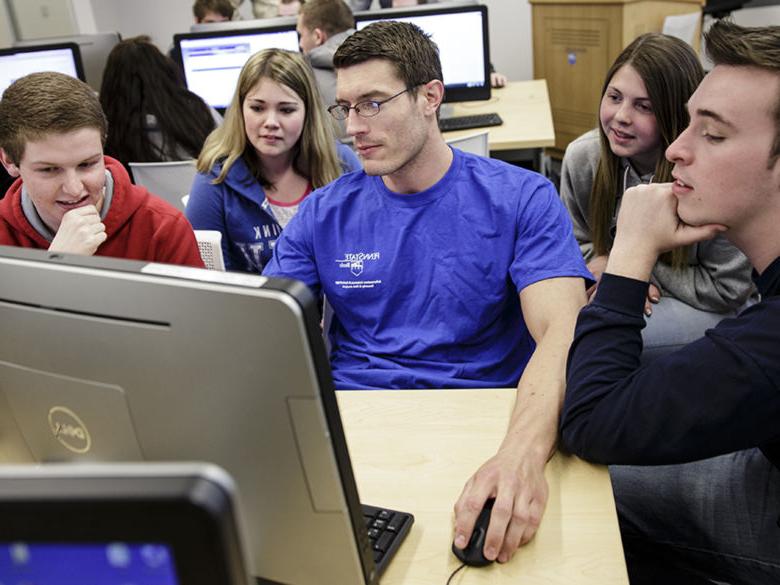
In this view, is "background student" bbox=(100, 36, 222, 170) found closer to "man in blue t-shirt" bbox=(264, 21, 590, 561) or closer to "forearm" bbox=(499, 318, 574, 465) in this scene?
"man in blue t-shirt" bbox=(264, 21, 590, 561)

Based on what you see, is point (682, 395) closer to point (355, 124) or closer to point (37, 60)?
point (355, 124)

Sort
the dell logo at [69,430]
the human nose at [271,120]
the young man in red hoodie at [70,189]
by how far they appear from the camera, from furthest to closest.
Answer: the human nose at [271,120] → the young man in red hoodie at [70,189] → the dell logo at [69,430]

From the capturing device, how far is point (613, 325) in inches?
46.6

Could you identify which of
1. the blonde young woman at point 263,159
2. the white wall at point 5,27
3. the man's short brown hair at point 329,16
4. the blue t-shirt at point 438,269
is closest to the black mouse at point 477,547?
the blue t-shirt at point 438,269

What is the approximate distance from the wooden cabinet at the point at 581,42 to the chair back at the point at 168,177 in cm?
Answer: 255

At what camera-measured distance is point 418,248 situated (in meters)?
1.64

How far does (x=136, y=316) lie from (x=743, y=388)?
755 mm

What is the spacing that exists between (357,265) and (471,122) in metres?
1.95

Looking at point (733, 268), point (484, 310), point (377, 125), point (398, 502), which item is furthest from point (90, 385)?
point (733, 268)

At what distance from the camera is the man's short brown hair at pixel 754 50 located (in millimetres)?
1126

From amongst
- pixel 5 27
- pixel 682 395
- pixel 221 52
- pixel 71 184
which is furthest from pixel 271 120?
pixel 5 27

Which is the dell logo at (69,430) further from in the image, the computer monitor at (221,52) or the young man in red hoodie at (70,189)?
the computer monitor at (221,52)

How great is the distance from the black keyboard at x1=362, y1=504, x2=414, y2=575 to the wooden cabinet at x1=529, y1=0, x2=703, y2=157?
3701 millimetres

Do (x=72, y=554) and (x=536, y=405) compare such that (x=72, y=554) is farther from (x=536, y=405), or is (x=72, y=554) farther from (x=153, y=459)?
(x=536, y=405)
